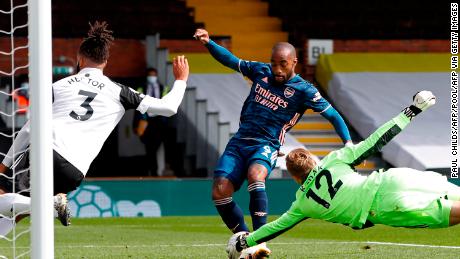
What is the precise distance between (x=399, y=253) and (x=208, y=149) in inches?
439

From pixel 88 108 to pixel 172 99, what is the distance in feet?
2.23

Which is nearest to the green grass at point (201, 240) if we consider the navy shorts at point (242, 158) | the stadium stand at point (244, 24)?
the navy shorts at point (242, 158)

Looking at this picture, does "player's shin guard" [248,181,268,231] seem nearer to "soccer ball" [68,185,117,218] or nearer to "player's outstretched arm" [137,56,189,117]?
"player's outstretched arm" [137,56,189,117]

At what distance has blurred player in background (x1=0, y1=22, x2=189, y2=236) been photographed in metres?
9.00

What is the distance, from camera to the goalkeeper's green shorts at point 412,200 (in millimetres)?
8266

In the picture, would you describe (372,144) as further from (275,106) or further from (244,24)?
(244,24)

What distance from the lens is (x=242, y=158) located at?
35.0ft

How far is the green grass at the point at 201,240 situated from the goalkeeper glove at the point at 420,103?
2.30 metres

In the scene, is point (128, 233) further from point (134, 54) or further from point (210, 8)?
point (210, 8)

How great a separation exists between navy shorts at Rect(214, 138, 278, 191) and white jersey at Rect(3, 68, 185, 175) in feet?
5.14

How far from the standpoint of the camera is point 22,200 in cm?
885

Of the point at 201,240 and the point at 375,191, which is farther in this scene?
the point at 201,240

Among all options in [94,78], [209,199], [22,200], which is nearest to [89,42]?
[94,78]

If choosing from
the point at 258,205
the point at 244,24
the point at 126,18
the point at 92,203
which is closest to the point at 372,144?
the point at 258,205
